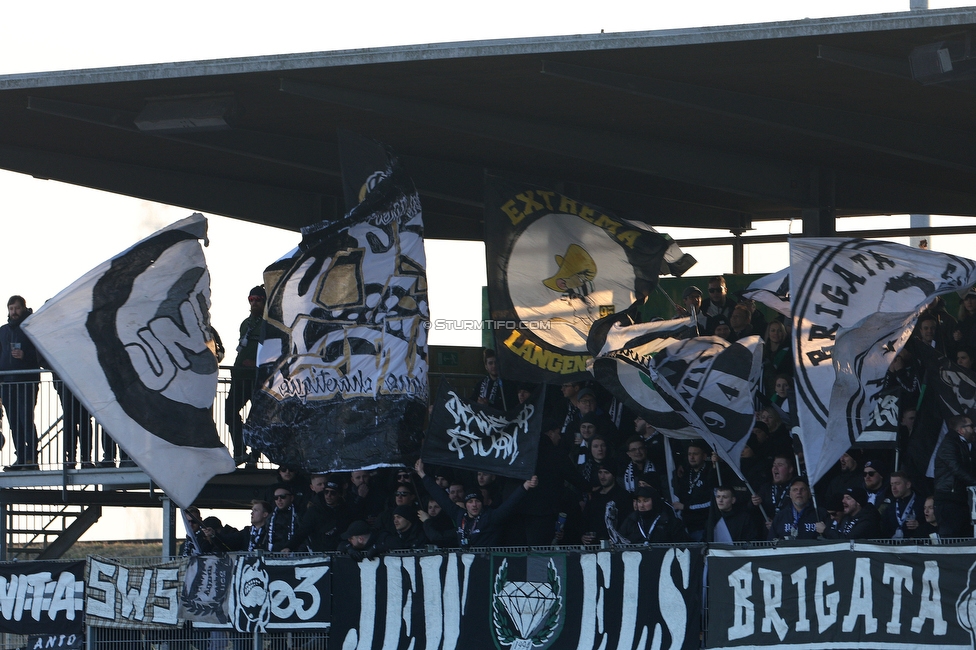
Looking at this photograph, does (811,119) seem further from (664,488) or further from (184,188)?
(184,188)

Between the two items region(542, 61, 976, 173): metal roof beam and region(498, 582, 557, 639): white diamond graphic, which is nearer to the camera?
region(498, 582, 557, 639): white diamond graphic

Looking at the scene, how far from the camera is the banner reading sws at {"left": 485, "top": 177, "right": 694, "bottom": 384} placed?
18938 millimetres

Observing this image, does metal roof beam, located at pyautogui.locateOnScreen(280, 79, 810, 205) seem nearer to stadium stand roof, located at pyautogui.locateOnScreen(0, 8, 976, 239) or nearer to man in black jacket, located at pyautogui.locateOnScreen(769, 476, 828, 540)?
stadium stand roof, located at pyautogui.locateOnScreen(0, 8, 976, 239)

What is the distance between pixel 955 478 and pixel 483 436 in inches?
193

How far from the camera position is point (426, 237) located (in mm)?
25953

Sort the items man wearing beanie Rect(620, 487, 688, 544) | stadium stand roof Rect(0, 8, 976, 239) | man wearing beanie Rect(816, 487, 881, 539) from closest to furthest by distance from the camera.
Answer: man wearing beanie Rect(816, 487, 881, 539)
man wearing beanie Rect(620, 487, 688, 544)
stadium stand roof Rect(0, 8, 976, 239)

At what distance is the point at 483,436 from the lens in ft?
54.6

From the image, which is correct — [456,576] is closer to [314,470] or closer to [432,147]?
[314,470]

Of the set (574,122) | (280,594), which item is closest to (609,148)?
(574,122)

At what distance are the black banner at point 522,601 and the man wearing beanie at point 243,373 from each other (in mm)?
4808

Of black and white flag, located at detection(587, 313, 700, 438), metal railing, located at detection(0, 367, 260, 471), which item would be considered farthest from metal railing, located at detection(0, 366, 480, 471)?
black and white flag, located at detection(587, 313, 700, 438)

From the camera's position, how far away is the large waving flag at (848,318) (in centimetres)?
1465

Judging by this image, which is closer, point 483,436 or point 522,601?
point 522,601

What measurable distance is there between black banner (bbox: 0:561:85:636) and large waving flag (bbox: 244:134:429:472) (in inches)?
100.0
